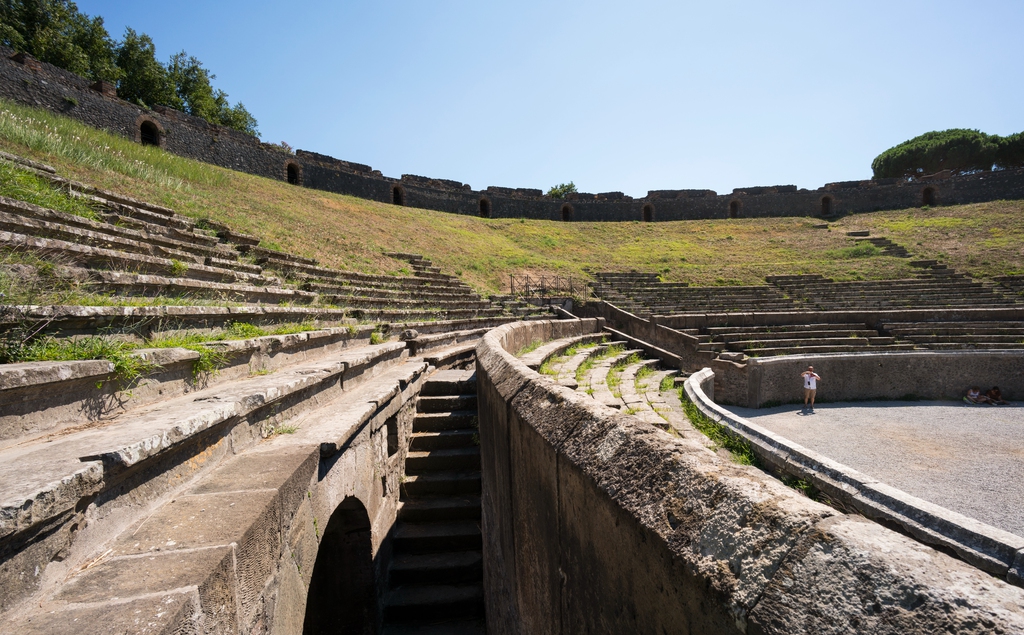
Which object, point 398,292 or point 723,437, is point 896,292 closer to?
point 723,437

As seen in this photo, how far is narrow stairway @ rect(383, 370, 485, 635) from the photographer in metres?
4.71

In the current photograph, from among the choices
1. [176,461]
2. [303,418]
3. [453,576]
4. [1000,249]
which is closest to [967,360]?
[453,576]

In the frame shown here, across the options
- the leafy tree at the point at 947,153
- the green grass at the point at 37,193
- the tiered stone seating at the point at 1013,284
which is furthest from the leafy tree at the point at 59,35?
the leafy tree at the point at 947,153

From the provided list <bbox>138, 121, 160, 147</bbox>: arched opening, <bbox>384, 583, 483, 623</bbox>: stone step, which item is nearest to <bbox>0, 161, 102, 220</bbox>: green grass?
<bbox>384, 583, 483, 623</bbox>: stone step

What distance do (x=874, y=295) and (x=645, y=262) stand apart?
11.2 meters

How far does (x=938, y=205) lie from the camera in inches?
1486

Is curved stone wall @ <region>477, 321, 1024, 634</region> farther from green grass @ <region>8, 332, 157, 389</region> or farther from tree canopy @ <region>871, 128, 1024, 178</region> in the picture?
tree canopy @ <region>871, 128, 1024, 178</region>

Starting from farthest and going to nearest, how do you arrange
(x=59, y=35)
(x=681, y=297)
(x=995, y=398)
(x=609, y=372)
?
(x=59, y=35) → (x=681, y=297) → (x=995, y=398) → (x=609, y=372)

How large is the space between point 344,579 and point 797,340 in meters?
13.5

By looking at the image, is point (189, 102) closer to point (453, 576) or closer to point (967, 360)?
point (453, 576)

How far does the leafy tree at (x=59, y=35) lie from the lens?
25984 mm

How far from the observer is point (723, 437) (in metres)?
6.14

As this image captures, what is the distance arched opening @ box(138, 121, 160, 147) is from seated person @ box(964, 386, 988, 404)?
33004mm

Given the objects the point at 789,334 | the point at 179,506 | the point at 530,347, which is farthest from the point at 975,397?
the point at 179,506
